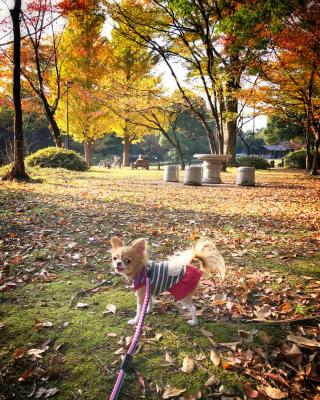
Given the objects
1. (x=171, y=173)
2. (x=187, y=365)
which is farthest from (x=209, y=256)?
(x=171, y=173)

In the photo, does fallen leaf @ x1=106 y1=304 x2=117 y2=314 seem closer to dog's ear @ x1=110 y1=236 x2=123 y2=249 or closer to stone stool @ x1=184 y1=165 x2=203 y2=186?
dog's ear @ x1=110 y1=236 x2=123 y2=249

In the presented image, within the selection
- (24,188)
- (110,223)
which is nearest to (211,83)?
(24,188)

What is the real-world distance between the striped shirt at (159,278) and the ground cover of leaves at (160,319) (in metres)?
0.52

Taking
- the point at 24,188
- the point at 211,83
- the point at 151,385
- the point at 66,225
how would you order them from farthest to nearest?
the point at 211,83 → the point at 24,188 → the point at 66,225 → the point at 151,385

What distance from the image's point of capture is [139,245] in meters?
2.76

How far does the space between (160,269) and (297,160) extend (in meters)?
31.7

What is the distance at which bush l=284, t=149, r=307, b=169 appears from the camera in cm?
3042

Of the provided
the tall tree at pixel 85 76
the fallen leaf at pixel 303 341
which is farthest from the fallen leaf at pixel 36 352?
the tall tree at pixel 85 76

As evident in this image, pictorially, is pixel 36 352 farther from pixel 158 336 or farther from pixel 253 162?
pixel 253 162

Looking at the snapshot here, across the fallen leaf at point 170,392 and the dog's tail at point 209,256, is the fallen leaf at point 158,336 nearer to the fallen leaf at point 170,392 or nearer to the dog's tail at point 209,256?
the fallen leaf at point 170,392

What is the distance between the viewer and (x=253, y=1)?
1376 cm

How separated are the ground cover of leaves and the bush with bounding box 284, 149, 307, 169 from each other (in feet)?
86.9

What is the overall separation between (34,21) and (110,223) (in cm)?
1739

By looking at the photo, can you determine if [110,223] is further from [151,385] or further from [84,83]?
[84,83]
